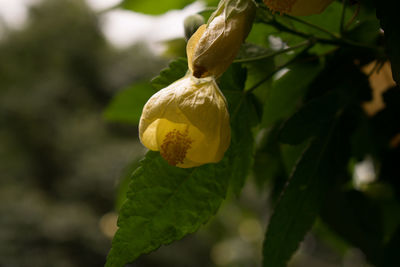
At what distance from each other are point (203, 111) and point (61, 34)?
750cm

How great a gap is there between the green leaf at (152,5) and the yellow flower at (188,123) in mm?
415

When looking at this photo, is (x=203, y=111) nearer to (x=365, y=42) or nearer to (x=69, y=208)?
(x=365, y=42)

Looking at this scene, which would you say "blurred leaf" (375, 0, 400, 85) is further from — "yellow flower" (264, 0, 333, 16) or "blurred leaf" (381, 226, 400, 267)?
"blurred leaf" (381, 226, 400, 267)

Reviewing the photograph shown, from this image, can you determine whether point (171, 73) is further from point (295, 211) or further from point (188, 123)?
point (295, 211)

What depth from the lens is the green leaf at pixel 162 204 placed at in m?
0.34

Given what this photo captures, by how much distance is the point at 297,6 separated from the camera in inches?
11.6

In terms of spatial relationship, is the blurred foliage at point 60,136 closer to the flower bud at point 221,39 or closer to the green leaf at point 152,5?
the green leaf at point 152,5

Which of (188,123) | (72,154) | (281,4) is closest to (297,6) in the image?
(281,4)

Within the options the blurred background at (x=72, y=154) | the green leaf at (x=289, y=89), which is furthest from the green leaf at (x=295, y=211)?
the blurred background at (x=72, y=154)

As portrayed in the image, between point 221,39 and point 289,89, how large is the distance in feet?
0.78

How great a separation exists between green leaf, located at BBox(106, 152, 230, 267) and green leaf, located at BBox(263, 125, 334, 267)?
3.6 inches

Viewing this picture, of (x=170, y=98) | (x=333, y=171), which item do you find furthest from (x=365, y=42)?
(x=170, y=98)

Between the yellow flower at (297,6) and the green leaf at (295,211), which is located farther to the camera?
the green leaf at (295,211)

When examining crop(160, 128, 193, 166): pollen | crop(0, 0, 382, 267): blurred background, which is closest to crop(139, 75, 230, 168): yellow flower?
crop(160, 128, 193, 166): pollen
